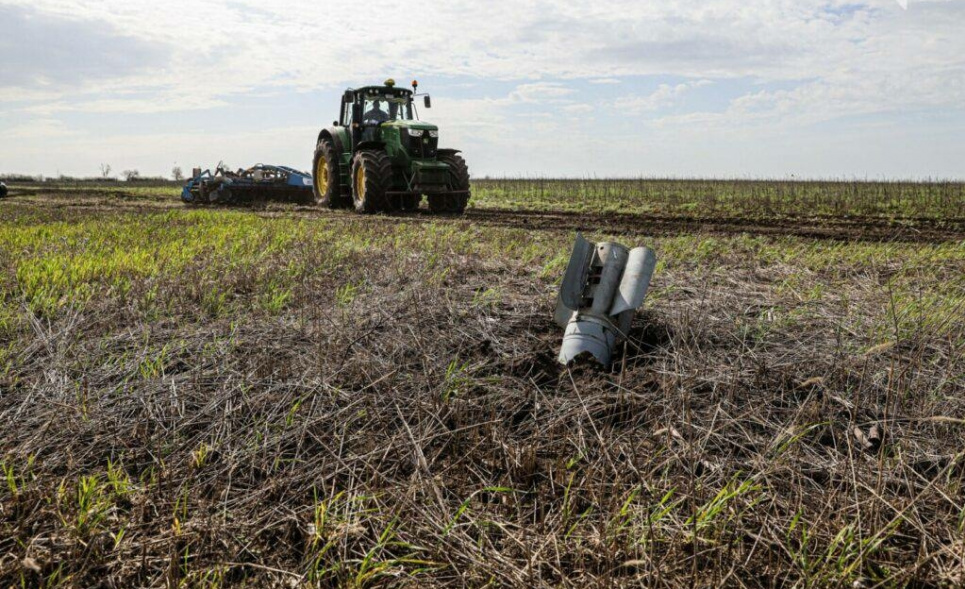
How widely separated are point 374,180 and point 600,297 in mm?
10527

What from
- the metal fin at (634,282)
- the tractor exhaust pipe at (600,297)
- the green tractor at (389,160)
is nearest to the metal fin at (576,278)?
the tractor exhaust pipe at (600,297)

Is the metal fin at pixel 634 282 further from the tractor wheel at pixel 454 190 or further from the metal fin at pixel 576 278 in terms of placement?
the tractor wheel at pixel 454 190

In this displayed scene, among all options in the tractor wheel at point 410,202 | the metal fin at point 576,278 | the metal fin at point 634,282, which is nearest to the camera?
the metal fin at point 634,282

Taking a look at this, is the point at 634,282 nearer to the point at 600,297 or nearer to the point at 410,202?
the point at 600,297

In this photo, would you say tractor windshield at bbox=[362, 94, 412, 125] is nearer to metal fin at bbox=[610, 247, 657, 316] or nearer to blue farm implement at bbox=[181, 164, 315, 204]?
blue farm implement at bbox=[181, 164, 315, 204]

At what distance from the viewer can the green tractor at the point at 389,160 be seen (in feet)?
44.4

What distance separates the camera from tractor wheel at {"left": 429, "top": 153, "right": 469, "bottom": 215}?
1402cm

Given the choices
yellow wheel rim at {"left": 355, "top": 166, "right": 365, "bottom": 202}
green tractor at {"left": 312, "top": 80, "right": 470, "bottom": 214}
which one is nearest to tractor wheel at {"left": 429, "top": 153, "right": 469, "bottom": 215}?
green tractor at {"left": 312, "top": 80, "right": 470, "bottom": 214}

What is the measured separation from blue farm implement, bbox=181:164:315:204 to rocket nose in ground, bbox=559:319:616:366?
15.3 meters

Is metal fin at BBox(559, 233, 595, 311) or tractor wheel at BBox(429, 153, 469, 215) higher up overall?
tractor wheel at BBox(429, 153, 469, 215)

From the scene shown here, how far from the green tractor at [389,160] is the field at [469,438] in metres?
8.66

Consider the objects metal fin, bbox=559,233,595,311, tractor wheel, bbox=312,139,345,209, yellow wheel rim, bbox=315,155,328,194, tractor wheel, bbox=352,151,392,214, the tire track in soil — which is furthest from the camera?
yellow wheel rim, bbox=315,155,328,194

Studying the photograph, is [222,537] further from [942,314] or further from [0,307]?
[942,314]

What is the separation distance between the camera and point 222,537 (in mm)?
2152
